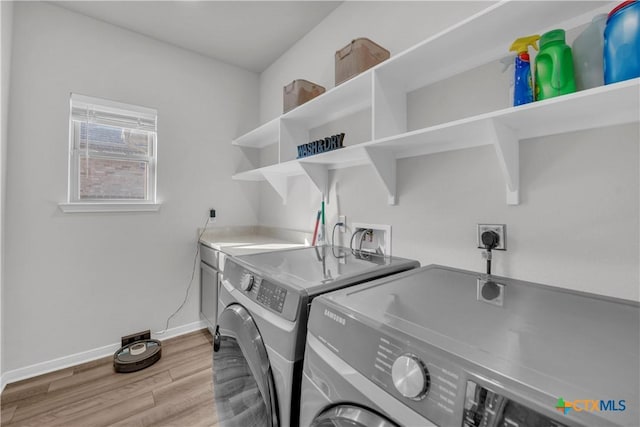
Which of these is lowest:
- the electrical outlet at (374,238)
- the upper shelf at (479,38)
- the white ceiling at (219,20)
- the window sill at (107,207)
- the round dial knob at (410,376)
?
the round dial knob at (410,376)

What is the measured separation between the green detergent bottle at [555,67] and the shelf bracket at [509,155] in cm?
15

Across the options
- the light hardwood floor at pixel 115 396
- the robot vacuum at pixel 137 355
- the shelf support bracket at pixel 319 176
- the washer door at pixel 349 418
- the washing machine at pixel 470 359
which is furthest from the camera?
the robot vacuum at pixel 137 355

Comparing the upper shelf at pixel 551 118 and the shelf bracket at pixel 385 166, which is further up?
the upper shelf at pixel 551 118

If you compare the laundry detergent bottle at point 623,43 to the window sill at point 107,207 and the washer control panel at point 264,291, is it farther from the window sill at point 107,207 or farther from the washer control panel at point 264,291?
the window sill at point 107,207

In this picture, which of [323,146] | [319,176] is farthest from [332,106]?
[319,176]

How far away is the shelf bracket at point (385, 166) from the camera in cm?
133

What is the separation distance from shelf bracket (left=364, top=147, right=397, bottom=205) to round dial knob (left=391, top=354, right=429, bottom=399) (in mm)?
992

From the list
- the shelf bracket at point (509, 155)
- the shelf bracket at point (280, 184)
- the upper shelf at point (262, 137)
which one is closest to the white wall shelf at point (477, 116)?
the shelf bracket at point (509, 155)

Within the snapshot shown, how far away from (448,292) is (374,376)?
45 cm

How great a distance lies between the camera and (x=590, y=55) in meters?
0.84

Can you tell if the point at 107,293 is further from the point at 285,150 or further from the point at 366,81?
the point at 366,81

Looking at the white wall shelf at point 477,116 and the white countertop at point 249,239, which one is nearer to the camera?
the white wall shelf at point 477,116

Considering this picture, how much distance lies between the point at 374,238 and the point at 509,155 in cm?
81

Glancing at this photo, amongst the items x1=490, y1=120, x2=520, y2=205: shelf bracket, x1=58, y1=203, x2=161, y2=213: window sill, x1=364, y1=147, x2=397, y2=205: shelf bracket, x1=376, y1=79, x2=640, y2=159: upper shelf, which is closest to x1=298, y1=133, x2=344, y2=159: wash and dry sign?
x1=364, y1=147, x2=397, y2=205: shelf bracket
